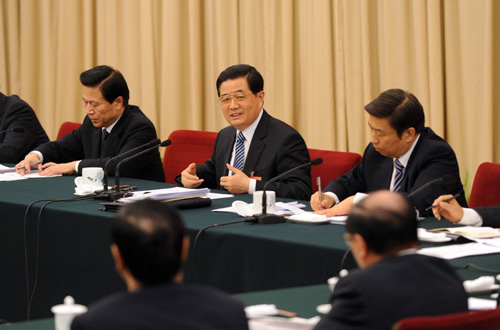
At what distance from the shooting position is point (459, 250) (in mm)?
2520

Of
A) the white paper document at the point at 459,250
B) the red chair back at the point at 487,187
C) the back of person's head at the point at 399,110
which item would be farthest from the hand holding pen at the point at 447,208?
the red chair back at the point at 487,187

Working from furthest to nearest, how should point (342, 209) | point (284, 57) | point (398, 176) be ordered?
point (284, 57)
point (398, 176)
point (342, 209)

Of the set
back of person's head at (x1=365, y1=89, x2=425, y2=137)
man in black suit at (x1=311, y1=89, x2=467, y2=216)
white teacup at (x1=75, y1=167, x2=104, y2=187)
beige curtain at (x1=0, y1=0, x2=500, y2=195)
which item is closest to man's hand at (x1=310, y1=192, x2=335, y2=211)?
man in black suit at (x1=311, y1=89, x2=467, y2=216)

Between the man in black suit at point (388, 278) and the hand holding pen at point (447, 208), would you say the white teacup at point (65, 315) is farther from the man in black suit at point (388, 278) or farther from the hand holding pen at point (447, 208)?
the hand holding pen at point (447, 208)

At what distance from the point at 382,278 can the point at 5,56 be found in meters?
6.91

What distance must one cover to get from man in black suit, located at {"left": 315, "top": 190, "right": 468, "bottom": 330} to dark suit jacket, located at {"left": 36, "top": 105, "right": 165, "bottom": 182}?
3.10 m

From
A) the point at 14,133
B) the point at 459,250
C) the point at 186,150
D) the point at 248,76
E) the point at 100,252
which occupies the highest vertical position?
the point at 248,76

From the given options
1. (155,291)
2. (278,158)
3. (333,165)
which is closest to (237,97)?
(278,158)

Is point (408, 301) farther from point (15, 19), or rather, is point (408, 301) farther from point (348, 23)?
point (15, 19)

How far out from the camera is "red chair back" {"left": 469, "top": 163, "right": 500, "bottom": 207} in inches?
141

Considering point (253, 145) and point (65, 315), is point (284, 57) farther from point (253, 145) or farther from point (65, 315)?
point (65, 315)

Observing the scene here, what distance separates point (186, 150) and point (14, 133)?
129 centimetres

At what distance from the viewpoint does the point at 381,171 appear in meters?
3.71

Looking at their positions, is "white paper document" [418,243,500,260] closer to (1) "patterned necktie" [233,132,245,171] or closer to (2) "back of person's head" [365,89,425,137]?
(2) "back of person's head" [365,89,425,137]
